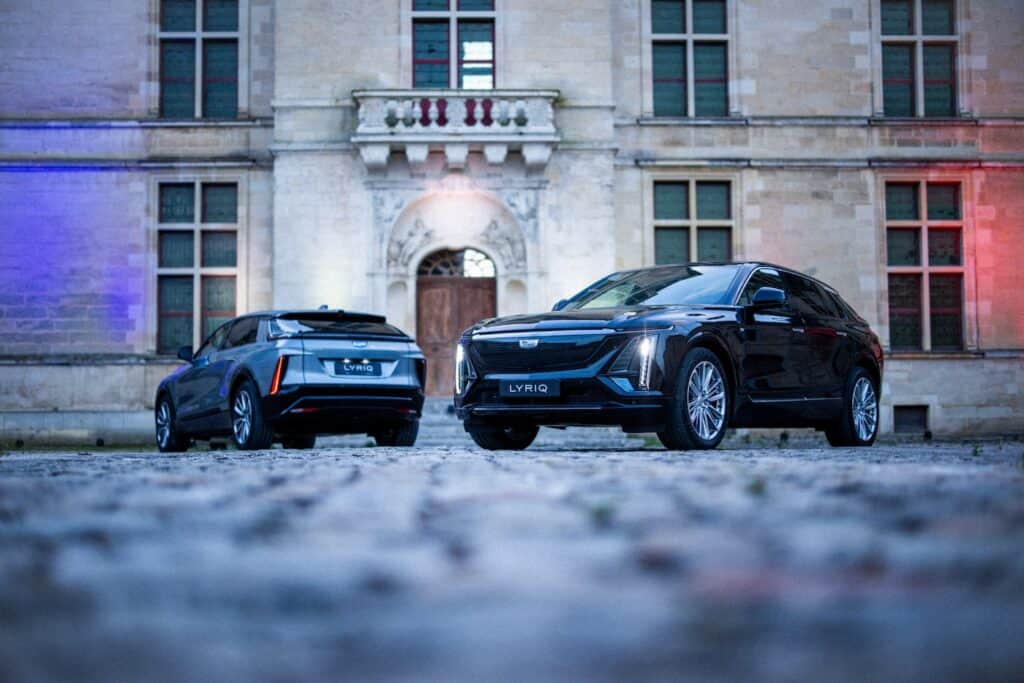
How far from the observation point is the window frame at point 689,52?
2394cm

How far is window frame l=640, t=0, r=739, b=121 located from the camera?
78.5ft

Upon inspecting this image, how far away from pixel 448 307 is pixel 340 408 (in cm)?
1052

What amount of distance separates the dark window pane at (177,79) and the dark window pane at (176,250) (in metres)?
2.30

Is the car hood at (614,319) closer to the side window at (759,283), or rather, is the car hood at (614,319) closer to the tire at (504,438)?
the side window at (759,283)

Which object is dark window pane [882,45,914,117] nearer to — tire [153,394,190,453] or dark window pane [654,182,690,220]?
dark window pane [654,182,690,220]

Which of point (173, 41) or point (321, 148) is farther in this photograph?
point (173, 41)

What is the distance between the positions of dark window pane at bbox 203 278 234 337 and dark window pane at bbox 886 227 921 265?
41.1 feet

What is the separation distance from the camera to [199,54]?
2412cm

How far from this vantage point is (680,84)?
2423 centimetres

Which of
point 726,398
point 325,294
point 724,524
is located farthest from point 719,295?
point 325,294

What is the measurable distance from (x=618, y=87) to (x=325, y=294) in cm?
670

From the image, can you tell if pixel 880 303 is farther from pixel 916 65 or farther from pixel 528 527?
pixel 528 527

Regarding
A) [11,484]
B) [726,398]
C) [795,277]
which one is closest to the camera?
[11,484]

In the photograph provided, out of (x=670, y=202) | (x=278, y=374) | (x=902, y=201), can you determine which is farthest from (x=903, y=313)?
(x=278, y=374)
